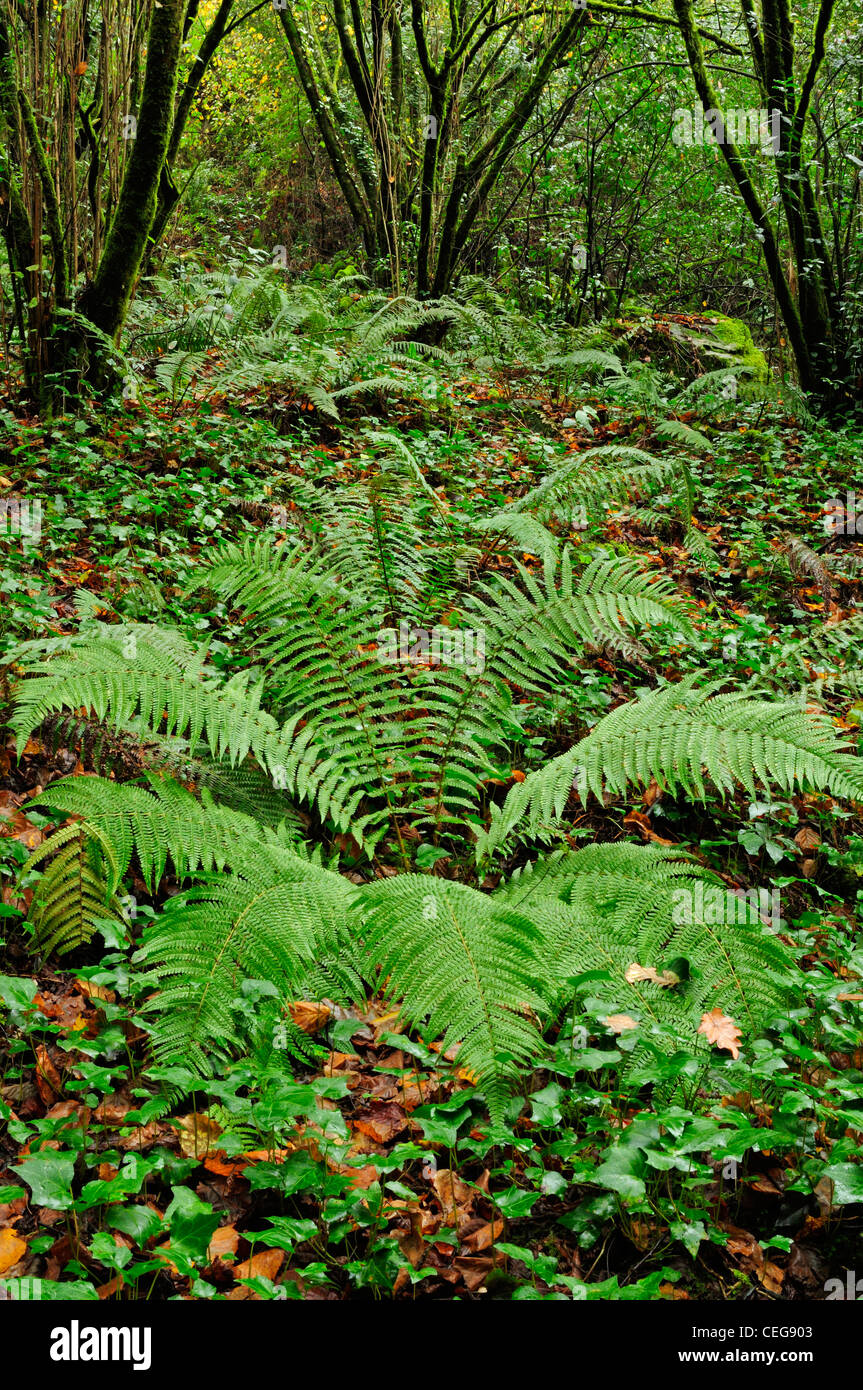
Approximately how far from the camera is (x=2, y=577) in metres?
3.32

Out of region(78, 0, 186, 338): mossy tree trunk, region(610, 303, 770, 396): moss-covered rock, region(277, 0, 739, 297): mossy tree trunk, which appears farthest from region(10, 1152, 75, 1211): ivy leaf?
region(277, 0, 739, 297): mossy tree trunk

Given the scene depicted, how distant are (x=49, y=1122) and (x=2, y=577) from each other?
225cm

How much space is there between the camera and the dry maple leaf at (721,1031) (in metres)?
1.85

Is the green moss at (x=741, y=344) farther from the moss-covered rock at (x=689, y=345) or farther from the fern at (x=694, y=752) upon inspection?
the fern at (x=694, y=752)

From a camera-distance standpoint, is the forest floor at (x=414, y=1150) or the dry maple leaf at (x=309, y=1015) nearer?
the forest floor at (x=414, y=1150)

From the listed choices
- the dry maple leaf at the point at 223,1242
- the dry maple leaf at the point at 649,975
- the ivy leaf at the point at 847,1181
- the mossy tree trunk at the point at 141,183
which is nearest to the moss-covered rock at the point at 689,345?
the mossy tree trunk at the point at 141,183

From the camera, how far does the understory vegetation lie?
163 centimetres

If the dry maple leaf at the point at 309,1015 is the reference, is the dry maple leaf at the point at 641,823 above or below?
above

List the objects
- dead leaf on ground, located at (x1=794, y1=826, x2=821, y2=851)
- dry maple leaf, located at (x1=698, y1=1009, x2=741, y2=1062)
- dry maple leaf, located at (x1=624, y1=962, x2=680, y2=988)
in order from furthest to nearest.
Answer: dead leaf on ground, located at (x1=794, y1=826, x2=821, y2=851) < dry maple leaf, located at (x1=624, y1=962, x2=680, y2=988) < dry maple leaf, located at (x1=698, y1=1009, x2=741, y2=1062)

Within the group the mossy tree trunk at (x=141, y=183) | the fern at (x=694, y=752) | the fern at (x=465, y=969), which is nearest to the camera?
the fern at (x=465, y=969)

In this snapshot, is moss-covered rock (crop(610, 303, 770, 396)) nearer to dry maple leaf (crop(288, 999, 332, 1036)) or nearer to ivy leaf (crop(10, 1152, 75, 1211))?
dry maple leaf (crop(288, 999, 332, 1036))

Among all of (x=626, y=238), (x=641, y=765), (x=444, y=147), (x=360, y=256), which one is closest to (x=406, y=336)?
(x=444, y=147)

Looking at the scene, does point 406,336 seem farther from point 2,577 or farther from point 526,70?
point 2,577

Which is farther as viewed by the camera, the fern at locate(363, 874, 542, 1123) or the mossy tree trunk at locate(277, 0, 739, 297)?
the mossy tree trunk at locate(277, 0, 739, 297)
